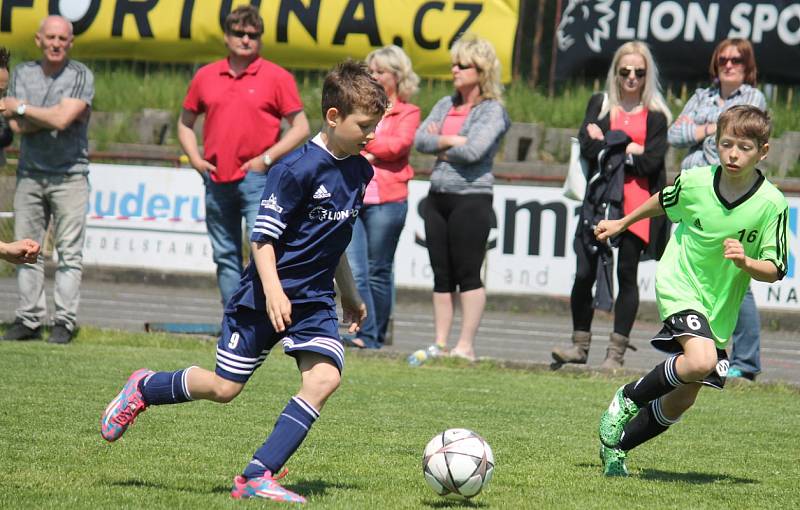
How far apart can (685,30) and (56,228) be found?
9.98 m

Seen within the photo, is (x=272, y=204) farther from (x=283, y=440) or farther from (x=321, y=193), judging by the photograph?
(x=283, y=440)

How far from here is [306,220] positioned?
211 inches

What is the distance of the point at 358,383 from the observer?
8.79 metres

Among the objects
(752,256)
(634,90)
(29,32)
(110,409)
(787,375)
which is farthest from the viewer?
(29,32)

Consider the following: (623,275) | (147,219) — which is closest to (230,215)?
(623,275)

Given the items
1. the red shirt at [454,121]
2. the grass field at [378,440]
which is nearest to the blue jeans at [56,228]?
the grass field at [378,440]

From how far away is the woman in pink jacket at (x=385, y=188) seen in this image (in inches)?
396

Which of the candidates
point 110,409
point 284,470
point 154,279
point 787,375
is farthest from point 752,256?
point 154,279

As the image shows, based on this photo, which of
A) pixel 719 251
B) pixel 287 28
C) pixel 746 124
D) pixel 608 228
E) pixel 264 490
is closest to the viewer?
Result: pixel 264 490

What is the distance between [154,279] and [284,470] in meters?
10.8

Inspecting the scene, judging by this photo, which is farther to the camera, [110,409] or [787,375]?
[787,375]

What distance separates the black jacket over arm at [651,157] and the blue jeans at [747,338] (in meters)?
0.70

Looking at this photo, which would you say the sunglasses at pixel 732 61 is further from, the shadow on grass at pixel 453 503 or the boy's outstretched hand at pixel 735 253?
the shadow on grass at pixel 453 503

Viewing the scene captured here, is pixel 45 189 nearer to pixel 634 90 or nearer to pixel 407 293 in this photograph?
pixel 634 90
